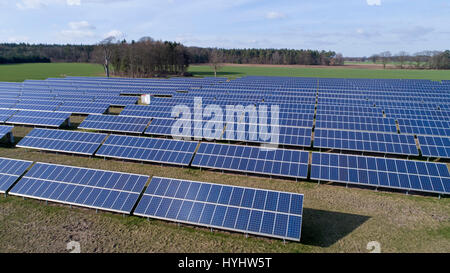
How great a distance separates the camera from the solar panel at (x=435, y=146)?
73.6 feet

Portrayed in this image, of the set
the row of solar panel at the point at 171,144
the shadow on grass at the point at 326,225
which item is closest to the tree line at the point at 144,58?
the row of solar panel at the point at 171,144

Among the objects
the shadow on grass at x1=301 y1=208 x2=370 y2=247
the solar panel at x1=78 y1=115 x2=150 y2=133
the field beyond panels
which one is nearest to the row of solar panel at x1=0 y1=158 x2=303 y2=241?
the field beyond panels

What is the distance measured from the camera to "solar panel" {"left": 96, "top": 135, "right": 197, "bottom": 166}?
22281 mm

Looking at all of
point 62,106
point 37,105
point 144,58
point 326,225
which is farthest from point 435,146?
point 144,58

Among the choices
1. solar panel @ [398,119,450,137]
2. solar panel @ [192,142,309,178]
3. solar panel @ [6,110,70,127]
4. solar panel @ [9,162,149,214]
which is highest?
solar panel @ [398,119,450,137]

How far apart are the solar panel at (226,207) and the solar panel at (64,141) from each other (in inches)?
461

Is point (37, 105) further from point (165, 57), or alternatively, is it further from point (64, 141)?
point (165, 57)

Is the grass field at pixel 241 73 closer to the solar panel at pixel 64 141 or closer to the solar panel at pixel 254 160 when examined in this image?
the solar panel at pixel 64 141

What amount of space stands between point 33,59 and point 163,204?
186088 millimetres

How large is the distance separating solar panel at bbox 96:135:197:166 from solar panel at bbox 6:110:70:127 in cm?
1220

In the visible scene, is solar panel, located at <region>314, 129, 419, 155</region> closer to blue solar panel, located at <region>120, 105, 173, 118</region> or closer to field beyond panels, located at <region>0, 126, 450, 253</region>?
field beyond panels, located at <region>0, 126, 450, 253</region>

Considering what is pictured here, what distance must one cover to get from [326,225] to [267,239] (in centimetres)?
368

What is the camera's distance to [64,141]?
82.8 feet

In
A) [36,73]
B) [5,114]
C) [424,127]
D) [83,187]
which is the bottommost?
[83,187]
